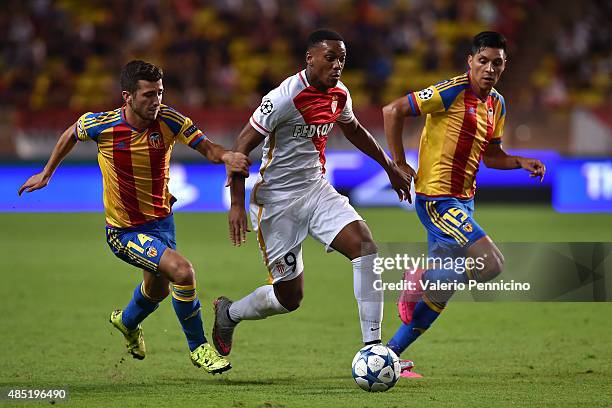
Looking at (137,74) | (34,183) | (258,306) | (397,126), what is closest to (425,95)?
(397,126)

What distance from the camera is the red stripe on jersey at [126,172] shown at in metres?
6.50

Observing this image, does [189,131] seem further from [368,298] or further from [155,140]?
[368,298]

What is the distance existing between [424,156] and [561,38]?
614 inches

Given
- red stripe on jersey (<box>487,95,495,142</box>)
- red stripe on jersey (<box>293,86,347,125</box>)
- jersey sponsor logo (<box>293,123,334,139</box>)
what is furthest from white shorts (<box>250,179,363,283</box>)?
red stripe on jersey (<box>487,95,495,142</box>)

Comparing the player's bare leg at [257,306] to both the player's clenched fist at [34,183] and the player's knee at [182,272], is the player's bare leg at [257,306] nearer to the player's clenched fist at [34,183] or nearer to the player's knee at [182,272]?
Answer: the player's knee at [182,272]

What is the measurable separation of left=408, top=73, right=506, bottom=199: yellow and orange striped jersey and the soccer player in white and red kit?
22 cm

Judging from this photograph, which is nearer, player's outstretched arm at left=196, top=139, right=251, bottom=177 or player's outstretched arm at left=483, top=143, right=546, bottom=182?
player's outstretched arm at left=196, top=139, right=251, bottom=177

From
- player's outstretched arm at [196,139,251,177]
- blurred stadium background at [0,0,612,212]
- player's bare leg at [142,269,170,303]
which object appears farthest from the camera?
blurred stadium background at [0,0,612,212]

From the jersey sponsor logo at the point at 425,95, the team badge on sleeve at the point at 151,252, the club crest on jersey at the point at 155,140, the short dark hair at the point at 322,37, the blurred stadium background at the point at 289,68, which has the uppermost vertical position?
the blurred stadium background at the point at 289,68

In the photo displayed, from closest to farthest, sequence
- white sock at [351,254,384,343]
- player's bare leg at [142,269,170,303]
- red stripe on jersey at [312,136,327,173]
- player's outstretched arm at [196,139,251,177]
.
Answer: player's outstretched arm at [196,139,251,177] < white sock at [351,254,384,343] < red stripe on jersey at [312,136,327,173] < player's bare leg at [142,269,170,303]

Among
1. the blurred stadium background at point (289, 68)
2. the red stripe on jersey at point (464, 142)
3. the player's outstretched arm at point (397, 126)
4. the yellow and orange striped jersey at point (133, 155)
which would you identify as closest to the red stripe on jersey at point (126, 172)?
the yellow and orange striped jersey at point (133, 155)

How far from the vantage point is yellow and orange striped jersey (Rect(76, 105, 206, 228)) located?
6500mm

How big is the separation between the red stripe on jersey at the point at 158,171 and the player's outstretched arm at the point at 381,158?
1.21 m

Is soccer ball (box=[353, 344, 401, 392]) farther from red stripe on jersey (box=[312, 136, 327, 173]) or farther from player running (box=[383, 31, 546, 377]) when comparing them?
red stripe on jersey (box=[312, 136, 327, 173])
